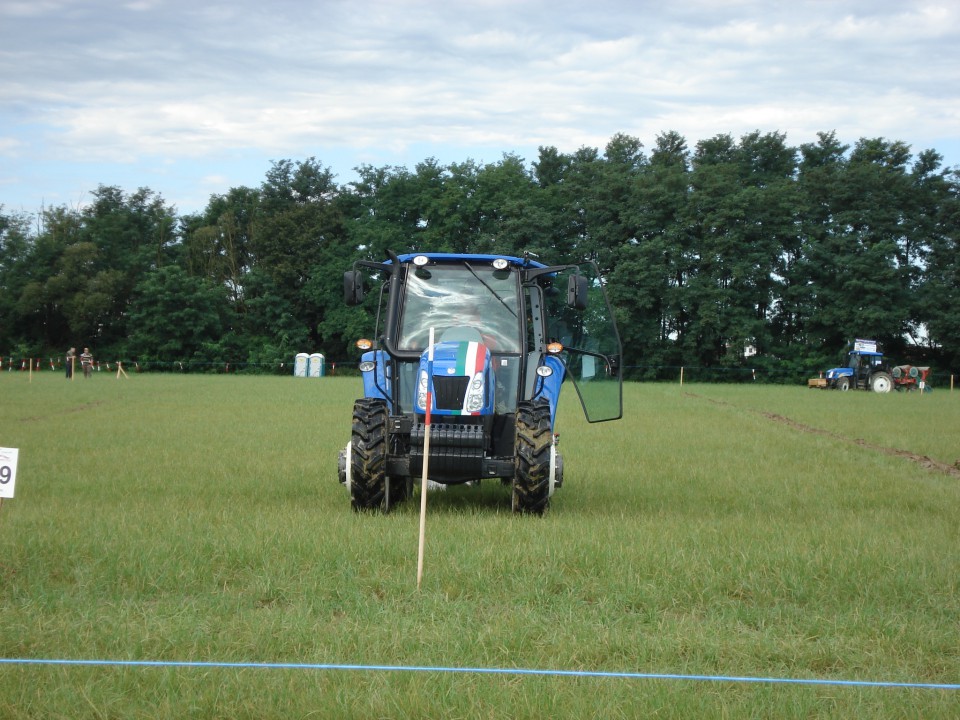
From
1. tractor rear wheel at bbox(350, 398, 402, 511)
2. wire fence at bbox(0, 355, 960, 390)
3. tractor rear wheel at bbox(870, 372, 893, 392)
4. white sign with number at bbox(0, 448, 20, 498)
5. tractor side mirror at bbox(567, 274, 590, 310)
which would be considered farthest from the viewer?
wire fence at bbox(0, 355, 960, 390)

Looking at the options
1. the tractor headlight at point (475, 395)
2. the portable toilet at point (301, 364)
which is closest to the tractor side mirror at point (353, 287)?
the tractor headlight at point (475, 395)

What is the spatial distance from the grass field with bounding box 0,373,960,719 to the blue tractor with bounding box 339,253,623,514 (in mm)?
470

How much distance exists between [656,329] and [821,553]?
53.7 m

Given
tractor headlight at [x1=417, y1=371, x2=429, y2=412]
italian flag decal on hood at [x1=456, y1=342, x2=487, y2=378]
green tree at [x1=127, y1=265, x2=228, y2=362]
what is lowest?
tractor headlight at [x1=417, y1=371, x2=429, y2=412]

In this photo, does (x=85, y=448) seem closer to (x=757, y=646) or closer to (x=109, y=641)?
(x=109, y=641)

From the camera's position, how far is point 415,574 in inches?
274

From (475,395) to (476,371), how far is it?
8.8 inches

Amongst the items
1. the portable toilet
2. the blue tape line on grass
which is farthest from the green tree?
the blue tape line on grass

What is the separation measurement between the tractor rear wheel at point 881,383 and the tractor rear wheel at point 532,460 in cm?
4183

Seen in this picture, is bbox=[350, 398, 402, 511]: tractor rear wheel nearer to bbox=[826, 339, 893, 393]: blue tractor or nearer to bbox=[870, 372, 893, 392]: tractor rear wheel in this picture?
bbox=[870, 372, 893, 392]: tractor rear wheel

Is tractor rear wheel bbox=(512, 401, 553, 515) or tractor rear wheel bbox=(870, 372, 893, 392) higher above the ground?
tractor rear wheel bbox=(870, 372, 893, 392)

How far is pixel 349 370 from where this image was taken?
213ft

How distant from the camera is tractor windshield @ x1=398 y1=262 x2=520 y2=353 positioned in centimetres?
1057

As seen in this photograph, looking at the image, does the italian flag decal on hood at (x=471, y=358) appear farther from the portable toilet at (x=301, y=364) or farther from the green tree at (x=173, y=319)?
the green tree at (x=173, y=319)
